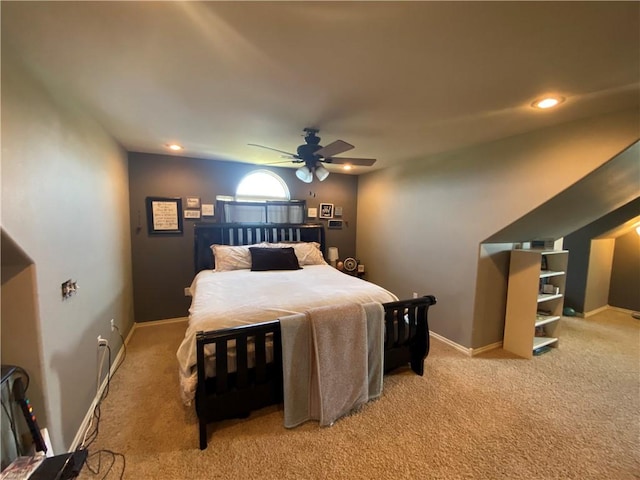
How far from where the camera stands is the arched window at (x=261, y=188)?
4.05m

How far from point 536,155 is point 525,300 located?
1.56m

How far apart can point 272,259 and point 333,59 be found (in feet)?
8.32

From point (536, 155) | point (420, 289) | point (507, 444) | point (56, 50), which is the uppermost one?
point (56, 50)

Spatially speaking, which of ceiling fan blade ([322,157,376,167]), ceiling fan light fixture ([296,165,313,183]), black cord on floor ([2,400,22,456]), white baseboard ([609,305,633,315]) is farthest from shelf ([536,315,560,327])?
black cord on floor ([2,400,22,456])

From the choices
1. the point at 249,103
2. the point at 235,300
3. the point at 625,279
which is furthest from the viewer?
the point at 625,279

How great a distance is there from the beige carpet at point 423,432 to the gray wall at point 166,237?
105 cm

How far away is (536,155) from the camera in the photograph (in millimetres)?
2359

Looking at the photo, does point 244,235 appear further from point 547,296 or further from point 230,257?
point 547,296

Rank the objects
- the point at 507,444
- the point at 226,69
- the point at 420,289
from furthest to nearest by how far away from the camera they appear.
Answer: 1. the point at 420,289
2. the point at 507,444
3. the point at 226,69

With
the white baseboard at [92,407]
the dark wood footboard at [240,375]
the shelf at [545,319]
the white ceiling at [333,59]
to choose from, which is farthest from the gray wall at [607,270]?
the white baseboard at [92,407]

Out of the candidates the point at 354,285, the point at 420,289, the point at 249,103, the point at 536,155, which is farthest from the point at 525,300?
the point at 249,103

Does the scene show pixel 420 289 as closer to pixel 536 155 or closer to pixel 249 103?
pixel 536 155

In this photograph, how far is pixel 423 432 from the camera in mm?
1854

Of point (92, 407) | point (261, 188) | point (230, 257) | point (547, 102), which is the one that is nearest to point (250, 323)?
point (92, 407)
